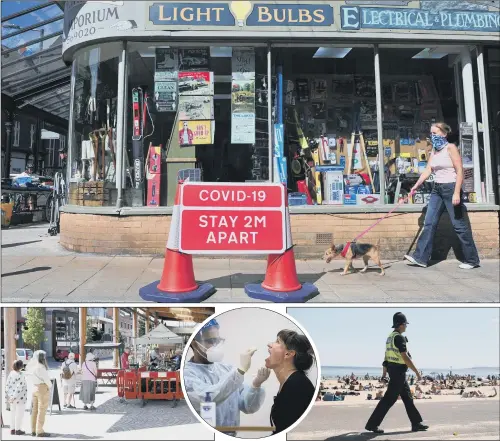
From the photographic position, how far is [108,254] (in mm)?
6852

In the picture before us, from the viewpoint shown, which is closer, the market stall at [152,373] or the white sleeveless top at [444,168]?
the market stall at [152,373]

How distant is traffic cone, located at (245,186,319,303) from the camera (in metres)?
4.70

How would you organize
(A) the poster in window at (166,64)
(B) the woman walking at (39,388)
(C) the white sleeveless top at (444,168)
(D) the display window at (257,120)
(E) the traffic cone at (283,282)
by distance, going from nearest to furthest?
(B) the woman walking at (39,388) < (E) the traffic cone at (283,282) < (C) the white sleeveless top at (444,168) < (A) the poster in window at (166,64) < (D) the display window at (257,120)

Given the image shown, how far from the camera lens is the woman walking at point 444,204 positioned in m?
6.35

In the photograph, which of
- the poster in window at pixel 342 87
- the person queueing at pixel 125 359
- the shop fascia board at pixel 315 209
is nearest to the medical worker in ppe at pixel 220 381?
the person queueing at pixel 125 359

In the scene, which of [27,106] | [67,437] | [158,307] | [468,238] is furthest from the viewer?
[27,106]

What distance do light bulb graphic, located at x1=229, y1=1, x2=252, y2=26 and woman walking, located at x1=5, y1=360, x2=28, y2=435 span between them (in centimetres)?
530

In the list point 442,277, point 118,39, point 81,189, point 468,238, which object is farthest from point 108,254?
point 468,238

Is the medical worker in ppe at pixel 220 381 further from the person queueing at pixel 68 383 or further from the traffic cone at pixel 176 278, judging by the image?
the traffic cone at pixel 176 278

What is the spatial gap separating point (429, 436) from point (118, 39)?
20.6 ft

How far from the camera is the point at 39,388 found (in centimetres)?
369

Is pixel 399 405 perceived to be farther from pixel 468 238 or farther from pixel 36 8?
pixel 36 8

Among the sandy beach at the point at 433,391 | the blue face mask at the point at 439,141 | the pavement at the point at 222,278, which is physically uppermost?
the blue face mask at the point at 439,141

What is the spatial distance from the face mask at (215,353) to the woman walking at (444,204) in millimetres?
4060
